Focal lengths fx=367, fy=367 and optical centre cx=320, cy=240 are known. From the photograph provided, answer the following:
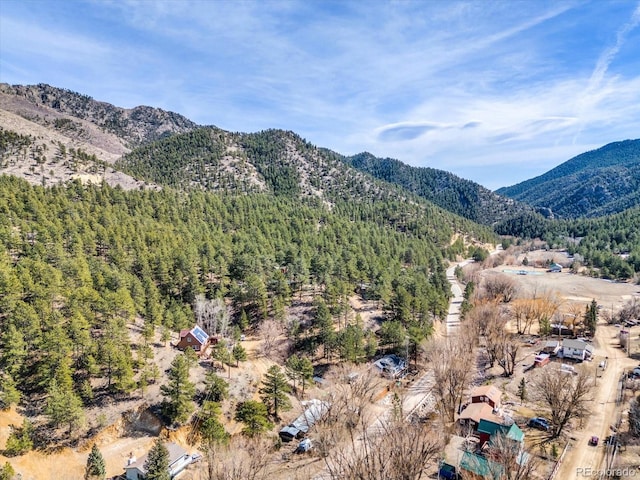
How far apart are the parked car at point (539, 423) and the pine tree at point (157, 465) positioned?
3938cm

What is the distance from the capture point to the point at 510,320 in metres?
86.3

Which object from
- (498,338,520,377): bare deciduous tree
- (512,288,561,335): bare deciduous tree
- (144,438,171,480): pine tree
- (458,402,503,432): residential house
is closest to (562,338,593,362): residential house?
(498,338,520,377): bare deciduous tree

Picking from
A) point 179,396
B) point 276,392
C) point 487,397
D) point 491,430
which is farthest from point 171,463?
point 487,397

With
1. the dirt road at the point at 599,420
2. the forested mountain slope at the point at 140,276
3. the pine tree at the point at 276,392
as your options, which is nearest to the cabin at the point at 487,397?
the dirt road at the point at 599,420

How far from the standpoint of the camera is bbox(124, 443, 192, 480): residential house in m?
31.1

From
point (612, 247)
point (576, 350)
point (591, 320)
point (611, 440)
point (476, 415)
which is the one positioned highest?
point (612, 247)

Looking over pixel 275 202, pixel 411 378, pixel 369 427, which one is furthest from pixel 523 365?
pixel 275 202

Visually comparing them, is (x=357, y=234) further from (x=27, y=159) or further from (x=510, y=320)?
(x=27, y=159)

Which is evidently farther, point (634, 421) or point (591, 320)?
point (591, 320)

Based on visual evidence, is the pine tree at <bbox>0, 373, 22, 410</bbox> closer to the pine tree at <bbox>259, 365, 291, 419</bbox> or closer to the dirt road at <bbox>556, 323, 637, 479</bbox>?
the pine tree at <bbox>259, 365, 291, 419</bbox>

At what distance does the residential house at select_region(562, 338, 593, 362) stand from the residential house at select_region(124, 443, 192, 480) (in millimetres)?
61855

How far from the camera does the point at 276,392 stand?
4338 centimetres

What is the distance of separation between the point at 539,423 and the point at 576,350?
27.4 meters

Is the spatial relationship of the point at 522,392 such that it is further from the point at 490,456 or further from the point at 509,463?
the point at 509,463
